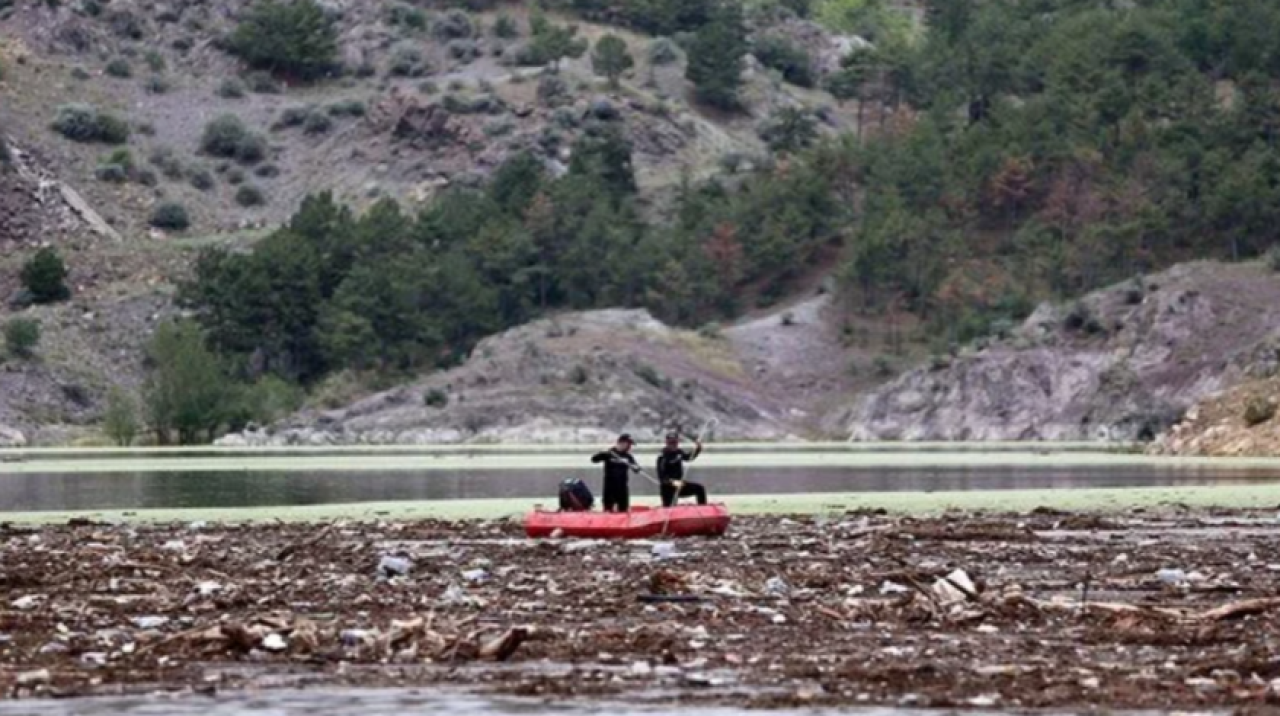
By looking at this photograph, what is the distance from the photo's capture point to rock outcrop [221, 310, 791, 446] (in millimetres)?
131250

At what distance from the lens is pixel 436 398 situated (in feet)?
442

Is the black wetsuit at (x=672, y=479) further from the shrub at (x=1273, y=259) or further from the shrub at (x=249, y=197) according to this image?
the shrub at (x=249, y=197)

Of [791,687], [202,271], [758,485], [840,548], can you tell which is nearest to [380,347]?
[202,271]

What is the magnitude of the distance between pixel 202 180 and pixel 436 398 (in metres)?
65.5

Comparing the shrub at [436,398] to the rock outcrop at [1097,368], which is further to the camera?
the shrub at [436,398]

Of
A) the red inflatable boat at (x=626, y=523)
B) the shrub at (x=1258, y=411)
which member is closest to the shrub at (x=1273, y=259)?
the shrub at (x=1258, y=411)

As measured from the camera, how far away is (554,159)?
190 m

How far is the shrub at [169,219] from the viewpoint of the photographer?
187 meters

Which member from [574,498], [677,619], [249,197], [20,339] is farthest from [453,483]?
[249,197]

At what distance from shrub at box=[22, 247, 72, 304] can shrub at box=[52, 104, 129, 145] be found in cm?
3392

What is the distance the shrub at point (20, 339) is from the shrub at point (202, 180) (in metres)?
46.7

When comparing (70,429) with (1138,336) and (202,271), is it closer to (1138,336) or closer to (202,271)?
(202,271)

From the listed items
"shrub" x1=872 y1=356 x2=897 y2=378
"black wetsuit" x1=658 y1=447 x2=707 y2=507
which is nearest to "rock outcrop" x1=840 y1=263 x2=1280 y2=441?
"shrub" x1=872 y1=356 x2=897 y2=378

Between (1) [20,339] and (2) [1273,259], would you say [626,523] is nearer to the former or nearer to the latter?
(2) [1273,259]
